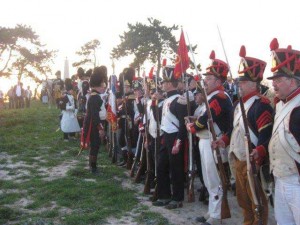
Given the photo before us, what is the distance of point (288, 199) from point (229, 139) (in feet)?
5.13

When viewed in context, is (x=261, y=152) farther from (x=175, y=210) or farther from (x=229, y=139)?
(x=175, y=210)

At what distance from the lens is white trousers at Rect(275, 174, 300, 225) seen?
3.67 metres

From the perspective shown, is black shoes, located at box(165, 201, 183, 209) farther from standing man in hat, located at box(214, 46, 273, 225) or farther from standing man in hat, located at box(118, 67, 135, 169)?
standing man in hat, located at box(118, 67, 135, 169)

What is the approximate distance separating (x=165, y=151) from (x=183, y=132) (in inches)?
23.6

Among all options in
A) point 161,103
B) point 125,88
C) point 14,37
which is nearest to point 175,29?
point 14,37

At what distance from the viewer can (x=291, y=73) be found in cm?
375

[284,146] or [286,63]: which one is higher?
[286,63]

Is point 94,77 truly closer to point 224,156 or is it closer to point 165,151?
point 165,151

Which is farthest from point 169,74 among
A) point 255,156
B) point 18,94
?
point 18,94

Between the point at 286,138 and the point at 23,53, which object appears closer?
the point at 286,138

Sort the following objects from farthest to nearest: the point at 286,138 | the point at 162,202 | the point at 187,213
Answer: the point at 162,202 < the point at 187,213 < the point at 286,138

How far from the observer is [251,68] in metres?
4.53

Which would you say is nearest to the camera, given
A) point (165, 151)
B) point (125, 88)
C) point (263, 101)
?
point (263, 101)

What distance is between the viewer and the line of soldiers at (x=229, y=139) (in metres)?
3.76
